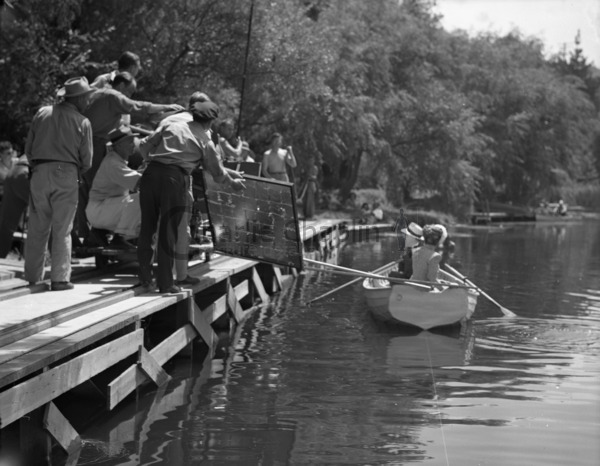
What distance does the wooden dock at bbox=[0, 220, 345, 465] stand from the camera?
6.60m

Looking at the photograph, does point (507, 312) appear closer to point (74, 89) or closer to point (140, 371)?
point (140, 371)

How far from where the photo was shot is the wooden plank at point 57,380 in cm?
599

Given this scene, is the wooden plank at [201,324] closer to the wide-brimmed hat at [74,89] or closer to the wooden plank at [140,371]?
the wooden plank at [140,371]

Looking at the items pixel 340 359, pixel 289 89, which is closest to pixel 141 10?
pixel 289 89

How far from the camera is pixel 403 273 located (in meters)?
13.5

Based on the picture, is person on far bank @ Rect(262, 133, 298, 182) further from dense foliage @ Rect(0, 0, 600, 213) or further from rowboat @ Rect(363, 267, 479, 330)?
rowboat @ Rect(363, 267, 479, 330)

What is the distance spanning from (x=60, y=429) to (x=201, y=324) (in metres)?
4.04

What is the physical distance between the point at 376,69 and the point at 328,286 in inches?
791

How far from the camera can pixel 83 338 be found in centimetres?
733

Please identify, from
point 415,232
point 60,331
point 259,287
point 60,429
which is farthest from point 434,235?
point 60,429

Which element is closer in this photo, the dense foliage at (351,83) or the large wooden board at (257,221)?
the large wooden board at (257,221)

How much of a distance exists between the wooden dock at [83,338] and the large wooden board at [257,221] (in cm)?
58

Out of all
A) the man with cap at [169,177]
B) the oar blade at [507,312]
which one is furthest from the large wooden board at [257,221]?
the oar blade at [507,312]

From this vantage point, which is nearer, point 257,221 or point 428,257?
point 257,221
